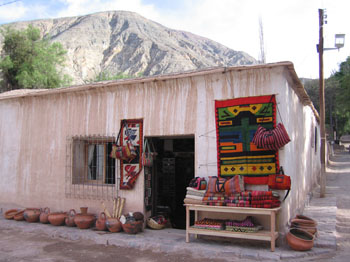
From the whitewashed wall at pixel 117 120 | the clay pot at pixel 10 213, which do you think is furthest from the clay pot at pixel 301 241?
the clay pot at pixel 10 213

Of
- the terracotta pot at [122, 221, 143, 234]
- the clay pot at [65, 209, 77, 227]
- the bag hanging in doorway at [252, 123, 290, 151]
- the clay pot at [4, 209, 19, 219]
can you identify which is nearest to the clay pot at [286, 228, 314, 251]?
the bag hanging in doorway at [252, 123, 290, 151]

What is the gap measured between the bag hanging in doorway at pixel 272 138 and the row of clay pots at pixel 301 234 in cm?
144

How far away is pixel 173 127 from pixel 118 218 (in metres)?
2.31

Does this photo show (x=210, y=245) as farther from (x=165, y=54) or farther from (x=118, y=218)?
(x=165, y=54)

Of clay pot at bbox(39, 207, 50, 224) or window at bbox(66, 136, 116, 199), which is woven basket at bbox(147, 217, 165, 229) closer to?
window at bbox(66, 136, 116, 199)

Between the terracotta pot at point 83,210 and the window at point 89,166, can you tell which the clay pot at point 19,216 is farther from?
the terracotta pot at point 83,210

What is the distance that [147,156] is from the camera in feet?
23.6

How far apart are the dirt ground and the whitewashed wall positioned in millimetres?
1267

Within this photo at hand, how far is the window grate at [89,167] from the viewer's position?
7898 millimetres

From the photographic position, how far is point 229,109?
643 centimetres

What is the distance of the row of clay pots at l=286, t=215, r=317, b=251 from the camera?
5.45 metres

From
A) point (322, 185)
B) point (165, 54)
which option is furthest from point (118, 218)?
point (165, 54)

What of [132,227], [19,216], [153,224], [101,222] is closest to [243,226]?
A: [153,224]

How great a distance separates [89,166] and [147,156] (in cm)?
203
